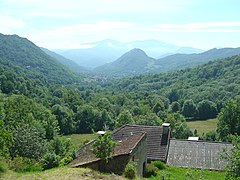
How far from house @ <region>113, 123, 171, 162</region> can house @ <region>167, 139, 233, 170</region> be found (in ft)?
3.15

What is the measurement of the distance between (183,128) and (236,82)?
255 ft

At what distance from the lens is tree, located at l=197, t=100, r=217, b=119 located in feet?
333

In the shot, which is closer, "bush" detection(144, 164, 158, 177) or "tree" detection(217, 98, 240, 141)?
"bush" detection(144, 164, 158, 177)

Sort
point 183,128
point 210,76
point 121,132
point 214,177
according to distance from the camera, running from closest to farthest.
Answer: point 214,177, point 121,132, point 183,128, point 210,76

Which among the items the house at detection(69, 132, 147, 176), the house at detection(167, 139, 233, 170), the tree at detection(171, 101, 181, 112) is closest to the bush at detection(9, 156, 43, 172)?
the house at detection(69, 132, 147, 176)

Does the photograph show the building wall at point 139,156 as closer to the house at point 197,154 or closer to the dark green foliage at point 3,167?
the dark green foliage at point 3,167

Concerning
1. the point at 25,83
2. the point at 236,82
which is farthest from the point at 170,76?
the point at 25,83

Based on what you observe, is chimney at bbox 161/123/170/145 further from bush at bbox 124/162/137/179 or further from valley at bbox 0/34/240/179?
bush at bbox 124/162/137/179

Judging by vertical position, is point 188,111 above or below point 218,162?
below

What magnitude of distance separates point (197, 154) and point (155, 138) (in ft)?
13.4

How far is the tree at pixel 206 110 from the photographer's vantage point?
333ft

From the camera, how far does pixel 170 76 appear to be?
186000 mm

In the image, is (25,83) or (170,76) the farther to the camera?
(170,76)

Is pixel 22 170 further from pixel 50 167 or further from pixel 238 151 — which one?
pixel 238 151
